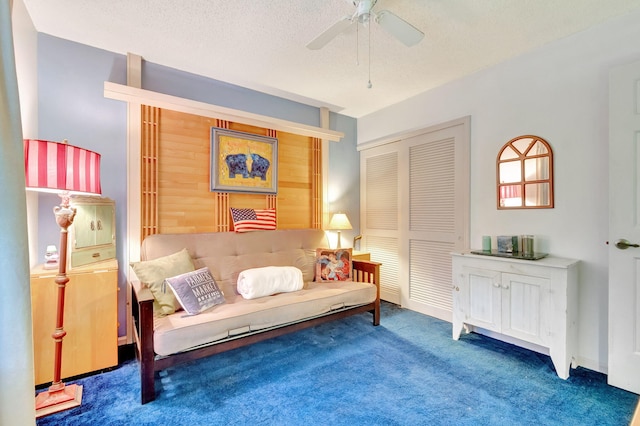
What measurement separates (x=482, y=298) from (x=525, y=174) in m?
1.17

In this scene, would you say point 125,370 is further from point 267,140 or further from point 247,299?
point 267,140

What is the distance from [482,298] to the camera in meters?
2.53

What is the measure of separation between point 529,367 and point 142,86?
4.08 m

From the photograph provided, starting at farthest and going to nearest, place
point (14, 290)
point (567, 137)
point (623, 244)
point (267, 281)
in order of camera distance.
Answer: point (267, 281), point (567, 137), point (623, 244), point (14, 290)

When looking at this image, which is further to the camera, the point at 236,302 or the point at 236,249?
the point at 236,249

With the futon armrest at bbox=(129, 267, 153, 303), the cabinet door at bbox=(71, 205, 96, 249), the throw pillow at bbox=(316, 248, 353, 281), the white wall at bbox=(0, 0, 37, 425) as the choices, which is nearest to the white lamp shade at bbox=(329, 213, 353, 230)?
the throw pillow at bbox=(316, 248, 353, 281)

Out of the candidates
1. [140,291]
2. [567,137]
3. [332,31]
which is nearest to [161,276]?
[140,291]

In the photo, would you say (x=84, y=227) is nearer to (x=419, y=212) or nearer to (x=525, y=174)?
(x=419, y=212)

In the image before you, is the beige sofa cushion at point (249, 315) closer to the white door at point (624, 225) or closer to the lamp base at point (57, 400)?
the lamp base at point (57, 400)

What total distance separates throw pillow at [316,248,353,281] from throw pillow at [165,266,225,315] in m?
1.16

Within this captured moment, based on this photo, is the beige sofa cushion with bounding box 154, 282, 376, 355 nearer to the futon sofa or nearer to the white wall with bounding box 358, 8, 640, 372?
the futon sofa

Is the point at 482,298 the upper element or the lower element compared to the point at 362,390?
upper

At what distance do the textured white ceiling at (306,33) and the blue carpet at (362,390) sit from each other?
2591 millimetres

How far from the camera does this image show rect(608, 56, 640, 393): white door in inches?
74.5
